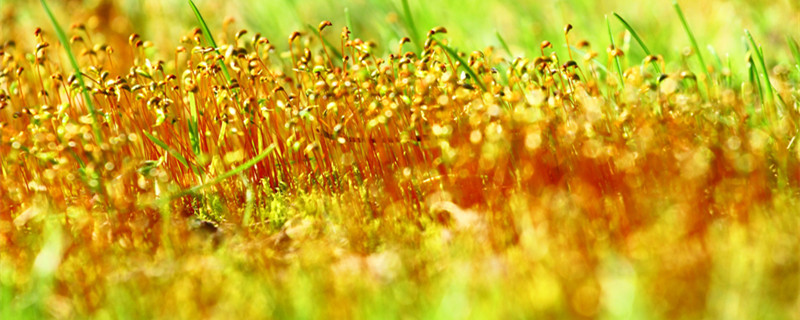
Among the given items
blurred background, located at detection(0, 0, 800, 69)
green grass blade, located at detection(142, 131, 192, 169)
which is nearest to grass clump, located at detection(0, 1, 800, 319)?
green grass blade, located at detection(142, 131, 192, 169)

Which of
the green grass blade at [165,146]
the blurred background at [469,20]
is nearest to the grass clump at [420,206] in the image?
the green grass blade at [165,146]

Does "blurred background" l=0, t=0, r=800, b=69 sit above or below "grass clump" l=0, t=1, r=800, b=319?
above

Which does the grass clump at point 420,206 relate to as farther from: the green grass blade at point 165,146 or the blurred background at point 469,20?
the blurred background at point 469,20

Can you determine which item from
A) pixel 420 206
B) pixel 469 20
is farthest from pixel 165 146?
pixel 469 20

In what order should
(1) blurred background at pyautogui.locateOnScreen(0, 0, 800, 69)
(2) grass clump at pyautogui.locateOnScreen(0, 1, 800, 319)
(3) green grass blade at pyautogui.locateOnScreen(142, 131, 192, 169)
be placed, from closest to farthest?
(2) grass clump at pyautogui.locateOnScreen(0, 1, 800, 319) → (3) green grass blade at pyautogui.locateOnScreen(142, 131, 192, 169) → (1) blurred background at pyautogui.locateOnScreen(0, 0, 800, 69)

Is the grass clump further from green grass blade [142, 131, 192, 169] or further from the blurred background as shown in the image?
the blurred background

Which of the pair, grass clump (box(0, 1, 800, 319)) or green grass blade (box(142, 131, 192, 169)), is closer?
grass clump (box(0, 1, 800, 319))

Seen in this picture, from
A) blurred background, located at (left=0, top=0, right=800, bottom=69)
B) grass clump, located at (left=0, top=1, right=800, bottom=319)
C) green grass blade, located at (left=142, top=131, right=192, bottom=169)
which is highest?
blurred background, located at (left=0, top=0, right=800, bottom=69)
